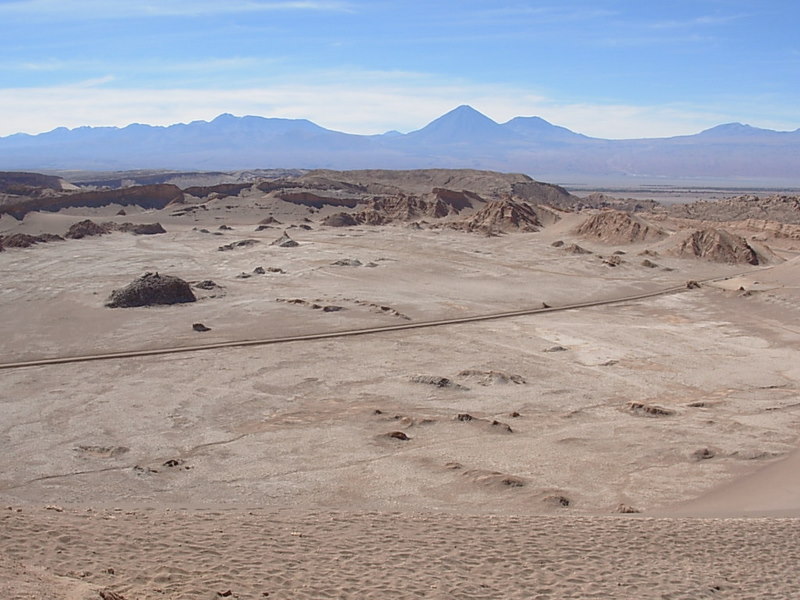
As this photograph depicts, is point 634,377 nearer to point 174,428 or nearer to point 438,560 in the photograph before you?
point 174,428

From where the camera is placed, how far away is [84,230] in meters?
53.8

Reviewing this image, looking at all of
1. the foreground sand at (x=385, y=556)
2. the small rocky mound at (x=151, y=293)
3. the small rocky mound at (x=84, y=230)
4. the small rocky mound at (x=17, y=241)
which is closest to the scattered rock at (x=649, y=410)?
the foreground sand at (x=385, y=556)

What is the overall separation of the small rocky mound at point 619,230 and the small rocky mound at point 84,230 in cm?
3370

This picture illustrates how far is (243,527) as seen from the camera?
9.55 m

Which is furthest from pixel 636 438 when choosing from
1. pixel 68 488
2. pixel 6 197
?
pixel 6 197

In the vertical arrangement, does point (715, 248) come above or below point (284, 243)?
above

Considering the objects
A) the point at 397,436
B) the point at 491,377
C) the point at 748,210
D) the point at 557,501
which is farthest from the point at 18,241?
the point at 748,210

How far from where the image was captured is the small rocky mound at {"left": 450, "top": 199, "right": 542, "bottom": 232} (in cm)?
5978

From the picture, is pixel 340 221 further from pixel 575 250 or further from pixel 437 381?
pixel 437 381

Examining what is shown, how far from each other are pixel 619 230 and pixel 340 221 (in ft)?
71.8

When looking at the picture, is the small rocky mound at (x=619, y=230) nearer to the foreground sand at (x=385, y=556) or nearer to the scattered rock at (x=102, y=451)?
the scattered rock at (x=102, y=451)

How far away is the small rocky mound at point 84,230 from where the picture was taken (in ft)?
172

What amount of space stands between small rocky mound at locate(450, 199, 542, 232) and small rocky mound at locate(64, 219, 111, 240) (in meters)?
25.8

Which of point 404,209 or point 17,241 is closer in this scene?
point 17,241
